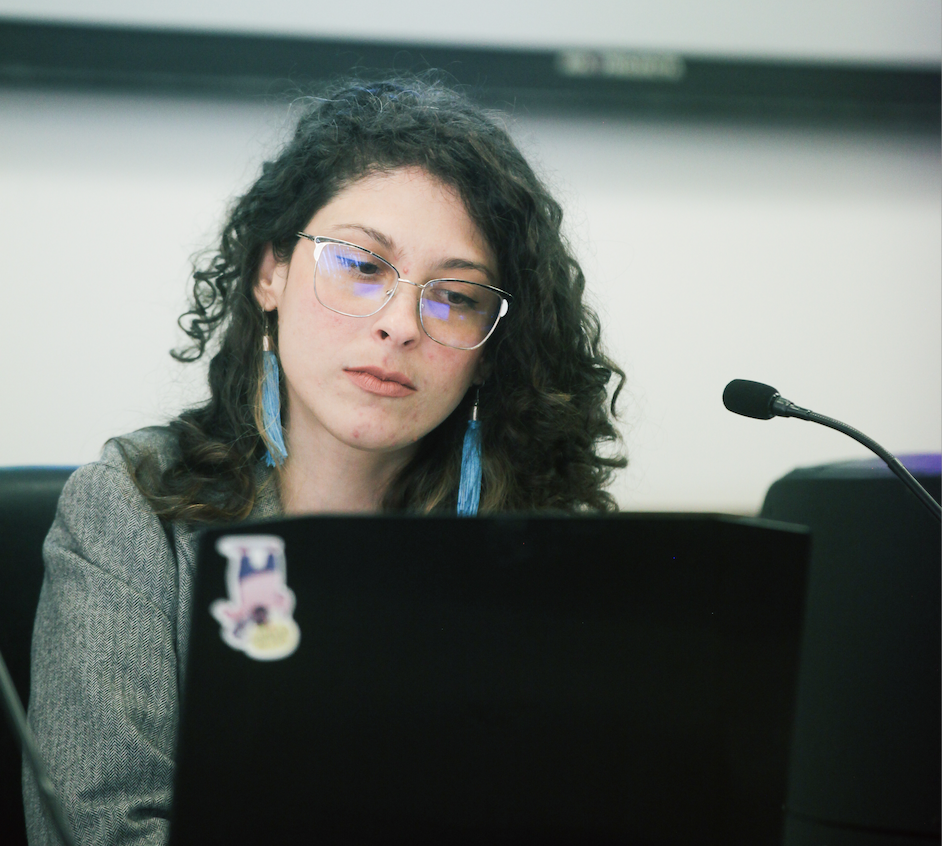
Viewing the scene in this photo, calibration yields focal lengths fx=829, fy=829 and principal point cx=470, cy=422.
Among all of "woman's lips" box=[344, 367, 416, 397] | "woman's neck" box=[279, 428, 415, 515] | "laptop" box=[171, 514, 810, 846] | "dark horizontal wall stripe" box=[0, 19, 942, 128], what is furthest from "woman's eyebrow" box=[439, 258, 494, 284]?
"dark horizontal wall stripe" box=[0, 19, 942, 128]

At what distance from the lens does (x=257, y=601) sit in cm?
44

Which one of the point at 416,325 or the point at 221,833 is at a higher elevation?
the point at 416,325

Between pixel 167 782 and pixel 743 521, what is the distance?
2.06 feet

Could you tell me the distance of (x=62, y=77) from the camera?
1.59m

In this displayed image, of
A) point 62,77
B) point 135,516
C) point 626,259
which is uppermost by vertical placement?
point 62,77

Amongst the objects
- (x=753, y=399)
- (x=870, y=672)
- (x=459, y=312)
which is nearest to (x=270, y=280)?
(x=459, y=312)

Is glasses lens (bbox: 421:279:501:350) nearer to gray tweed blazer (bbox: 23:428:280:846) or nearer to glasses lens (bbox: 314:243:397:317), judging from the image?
glasses lens (bbox: 314:243:397:317)

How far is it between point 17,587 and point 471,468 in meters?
0.60

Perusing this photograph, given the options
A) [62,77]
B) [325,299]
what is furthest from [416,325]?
[62,77]

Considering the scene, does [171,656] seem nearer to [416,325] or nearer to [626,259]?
[416,325]

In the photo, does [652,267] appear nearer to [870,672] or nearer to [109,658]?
[870,672]

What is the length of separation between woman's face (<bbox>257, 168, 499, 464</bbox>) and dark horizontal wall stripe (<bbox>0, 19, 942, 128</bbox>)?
0.76 meters

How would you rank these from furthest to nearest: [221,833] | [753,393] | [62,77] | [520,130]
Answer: [520,130], [62,77], [753,393], [221,833]

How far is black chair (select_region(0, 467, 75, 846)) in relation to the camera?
1013mm
